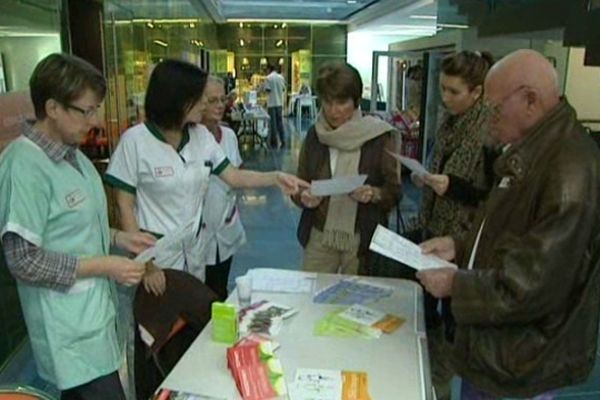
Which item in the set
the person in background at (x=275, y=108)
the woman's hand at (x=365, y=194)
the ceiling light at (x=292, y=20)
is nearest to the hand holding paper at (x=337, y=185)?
the woman's hand at (x=365, y=194)

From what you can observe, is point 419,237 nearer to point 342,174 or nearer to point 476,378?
point 342,174

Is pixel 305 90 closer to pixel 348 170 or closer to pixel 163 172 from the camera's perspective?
pixel 348 170

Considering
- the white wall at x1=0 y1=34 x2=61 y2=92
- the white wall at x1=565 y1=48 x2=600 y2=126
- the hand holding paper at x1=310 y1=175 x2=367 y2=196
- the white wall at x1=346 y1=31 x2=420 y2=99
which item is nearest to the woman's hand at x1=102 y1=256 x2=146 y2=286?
the hand holding paper at x1=310 y1=175 x2=367 y2=196

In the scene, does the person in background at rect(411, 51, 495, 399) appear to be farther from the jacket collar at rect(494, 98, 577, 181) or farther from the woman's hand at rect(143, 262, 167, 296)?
the woman's hand at rect(143, 262, 167, 296)

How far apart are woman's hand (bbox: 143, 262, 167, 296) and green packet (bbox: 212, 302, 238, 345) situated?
0.85 feet

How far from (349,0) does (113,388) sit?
11.5m

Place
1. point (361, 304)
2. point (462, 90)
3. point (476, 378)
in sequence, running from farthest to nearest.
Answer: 1. point (462, 90)
2. point (361, 304)
3. point (476, 378)

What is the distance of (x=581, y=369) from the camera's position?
1426 mm

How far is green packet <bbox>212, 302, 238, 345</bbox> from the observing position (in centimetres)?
154

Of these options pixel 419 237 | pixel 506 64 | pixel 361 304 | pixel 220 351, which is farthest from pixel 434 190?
pixel 220 351

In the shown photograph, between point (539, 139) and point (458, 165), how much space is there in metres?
0.81

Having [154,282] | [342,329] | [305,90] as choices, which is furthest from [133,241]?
[305,90]

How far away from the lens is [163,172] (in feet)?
Result: 6.52

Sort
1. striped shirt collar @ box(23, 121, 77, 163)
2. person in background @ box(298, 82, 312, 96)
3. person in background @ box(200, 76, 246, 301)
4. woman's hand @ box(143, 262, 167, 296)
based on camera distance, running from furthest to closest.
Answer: person in background @ box(298, 82, 312, 96), person in background @ box(200, 76, 246, 301), woman's hand @ box(143, 262, 167, 296), striped shirt collar @ box(23, 121, 77, 163)
